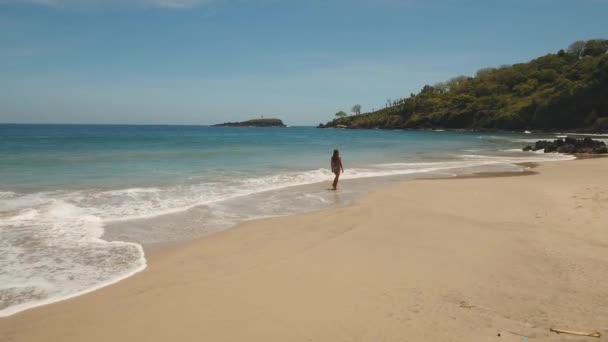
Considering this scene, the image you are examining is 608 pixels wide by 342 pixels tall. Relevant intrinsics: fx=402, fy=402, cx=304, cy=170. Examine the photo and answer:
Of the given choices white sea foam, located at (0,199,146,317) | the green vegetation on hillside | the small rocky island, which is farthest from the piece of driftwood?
the green vegetation on hillside

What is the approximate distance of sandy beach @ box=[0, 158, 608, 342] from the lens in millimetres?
4332

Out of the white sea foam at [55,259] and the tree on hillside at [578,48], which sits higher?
the tree on hillside at [578,48]

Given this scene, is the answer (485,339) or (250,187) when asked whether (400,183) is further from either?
(485,339)

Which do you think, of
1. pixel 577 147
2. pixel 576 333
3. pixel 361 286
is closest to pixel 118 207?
pixel 361 286

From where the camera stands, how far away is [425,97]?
142000 mm

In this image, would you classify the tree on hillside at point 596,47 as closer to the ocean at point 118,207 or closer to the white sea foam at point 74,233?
the ocean at point 118,207

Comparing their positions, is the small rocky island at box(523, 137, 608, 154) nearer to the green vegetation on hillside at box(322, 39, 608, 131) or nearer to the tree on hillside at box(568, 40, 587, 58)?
the green vegetation on hillside at box(322, 39, 608, 131)

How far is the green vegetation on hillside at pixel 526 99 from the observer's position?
7381 cm

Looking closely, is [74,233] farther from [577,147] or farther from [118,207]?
[577,147]

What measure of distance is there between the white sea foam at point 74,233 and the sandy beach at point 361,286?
1.80 ft

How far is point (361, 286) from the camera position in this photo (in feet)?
17.8

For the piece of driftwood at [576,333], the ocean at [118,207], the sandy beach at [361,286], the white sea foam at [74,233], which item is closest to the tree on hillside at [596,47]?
the ocean at [118,207]

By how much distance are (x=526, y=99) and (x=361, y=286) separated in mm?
105802

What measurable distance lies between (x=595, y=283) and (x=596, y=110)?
83.1 metres
